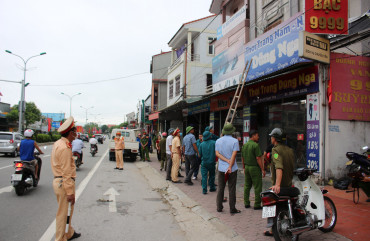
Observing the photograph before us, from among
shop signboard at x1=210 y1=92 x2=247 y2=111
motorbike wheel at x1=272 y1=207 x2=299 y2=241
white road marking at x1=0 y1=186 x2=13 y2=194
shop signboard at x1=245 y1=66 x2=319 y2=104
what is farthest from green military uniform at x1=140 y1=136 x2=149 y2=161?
motorbike wheel at x1=272 y1=207 x2=299 y2=241

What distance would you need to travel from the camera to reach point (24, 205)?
20.4ft

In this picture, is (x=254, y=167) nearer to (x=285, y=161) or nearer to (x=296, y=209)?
(x=285, y=161)

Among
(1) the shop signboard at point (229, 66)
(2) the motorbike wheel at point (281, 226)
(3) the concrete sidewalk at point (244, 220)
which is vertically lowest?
(3) the concrete sidewalk at point (244, 220)

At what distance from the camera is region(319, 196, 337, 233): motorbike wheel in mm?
4523

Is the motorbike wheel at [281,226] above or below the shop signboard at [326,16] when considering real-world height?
below

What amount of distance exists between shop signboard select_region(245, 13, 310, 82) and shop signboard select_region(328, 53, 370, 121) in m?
1.06

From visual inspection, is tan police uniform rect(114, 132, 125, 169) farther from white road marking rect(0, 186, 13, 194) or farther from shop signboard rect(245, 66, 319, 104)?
shop signboard rect(245, 66, 319, 104)

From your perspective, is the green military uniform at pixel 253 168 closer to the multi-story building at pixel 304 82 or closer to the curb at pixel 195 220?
the curb at pixel 195 220

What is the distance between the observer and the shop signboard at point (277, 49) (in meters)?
9.15

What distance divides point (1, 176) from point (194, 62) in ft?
52.3

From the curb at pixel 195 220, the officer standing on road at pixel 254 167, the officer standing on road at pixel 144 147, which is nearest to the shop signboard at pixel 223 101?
the officer standing on road at pixel 144 147

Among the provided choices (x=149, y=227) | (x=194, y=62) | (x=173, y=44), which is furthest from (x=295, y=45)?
(x=173, y=44)

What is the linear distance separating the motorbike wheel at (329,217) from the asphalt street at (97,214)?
2.31 m

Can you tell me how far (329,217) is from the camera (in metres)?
4.54
